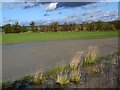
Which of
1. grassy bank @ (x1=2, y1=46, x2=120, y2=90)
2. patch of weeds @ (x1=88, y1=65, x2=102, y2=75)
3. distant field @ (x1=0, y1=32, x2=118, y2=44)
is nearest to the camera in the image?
grassy bank @ (x1=2, y1=46, x2=120, y2=90)

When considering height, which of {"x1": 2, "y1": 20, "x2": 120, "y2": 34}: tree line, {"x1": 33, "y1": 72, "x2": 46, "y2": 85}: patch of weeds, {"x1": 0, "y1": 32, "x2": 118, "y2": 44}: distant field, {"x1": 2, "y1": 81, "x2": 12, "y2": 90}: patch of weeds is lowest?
{"x1": 2, "y1": 81, "x2": 12, "y2": 90}: patch of weeds

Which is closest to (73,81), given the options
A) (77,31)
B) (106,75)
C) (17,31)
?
(106,75)

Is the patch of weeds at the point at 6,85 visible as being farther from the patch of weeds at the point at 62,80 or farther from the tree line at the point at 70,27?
the tree line at the point at 70,27

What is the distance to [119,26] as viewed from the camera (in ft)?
109

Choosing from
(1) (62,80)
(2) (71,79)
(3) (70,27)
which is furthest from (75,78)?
(3) (70,27)

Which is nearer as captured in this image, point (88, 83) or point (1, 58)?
point (88, 83)

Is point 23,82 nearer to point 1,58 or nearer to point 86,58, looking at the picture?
point 86,58

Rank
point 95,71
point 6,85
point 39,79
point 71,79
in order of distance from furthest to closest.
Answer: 1. point 95,71
2. point 39,79
3. point 71,79
4. point 6,85

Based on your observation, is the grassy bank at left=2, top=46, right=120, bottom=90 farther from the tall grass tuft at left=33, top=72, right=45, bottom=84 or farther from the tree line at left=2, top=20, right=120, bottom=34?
the tree line at left=2, top=20, right=120, bottom=34

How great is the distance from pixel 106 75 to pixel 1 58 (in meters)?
7.56

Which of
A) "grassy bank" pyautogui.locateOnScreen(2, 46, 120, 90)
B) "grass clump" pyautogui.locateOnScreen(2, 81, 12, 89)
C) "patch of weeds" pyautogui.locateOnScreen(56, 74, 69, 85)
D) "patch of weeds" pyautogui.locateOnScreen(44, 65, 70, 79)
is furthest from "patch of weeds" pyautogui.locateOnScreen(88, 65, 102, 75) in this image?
"grass clump" pyautogui.locateOnScreen(2, 81, 12, 89)

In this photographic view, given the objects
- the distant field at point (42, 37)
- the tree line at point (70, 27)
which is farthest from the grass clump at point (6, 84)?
the tree line at point (70, 27)

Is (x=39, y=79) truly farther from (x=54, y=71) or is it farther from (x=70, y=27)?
(x=70, y=27)

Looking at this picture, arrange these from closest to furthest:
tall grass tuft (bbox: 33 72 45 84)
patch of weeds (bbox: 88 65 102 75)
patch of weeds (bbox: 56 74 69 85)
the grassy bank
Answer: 1. the grassy bank
2. patch of weeds (bbox: 56 74 69 85)
3. tall grass tuft (bbox: 33 72 45 84)
4. patch of weeds (bbox: 88 65 102 75)
